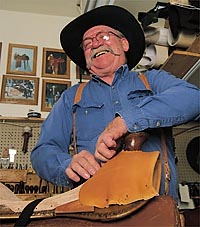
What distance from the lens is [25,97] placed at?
8.38ft

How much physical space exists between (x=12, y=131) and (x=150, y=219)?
200cm

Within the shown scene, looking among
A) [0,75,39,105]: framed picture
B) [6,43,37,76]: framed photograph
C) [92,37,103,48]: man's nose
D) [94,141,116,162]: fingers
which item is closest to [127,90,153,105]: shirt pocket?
[92,37,103,48]: man's nose

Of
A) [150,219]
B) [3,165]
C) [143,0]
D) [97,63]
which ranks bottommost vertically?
[150,219]

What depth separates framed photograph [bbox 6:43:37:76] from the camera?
2.64m

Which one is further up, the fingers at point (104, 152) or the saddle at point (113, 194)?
the fingers at point (104, 152)

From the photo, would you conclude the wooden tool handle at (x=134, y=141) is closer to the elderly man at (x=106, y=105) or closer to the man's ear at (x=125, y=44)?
the elderly man at (x=106, y=105)

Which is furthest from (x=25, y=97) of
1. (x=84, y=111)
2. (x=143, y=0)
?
(x=84, y=111)

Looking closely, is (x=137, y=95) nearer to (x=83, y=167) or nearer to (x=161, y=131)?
(x=161, y=131)

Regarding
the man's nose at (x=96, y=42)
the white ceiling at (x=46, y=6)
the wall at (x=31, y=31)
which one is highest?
the white ceiling at (x=46, y=6)

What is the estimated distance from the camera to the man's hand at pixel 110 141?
708 mm

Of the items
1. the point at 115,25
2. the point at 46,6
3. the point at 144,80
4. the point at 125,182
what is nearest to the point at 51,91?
the point at 46,6

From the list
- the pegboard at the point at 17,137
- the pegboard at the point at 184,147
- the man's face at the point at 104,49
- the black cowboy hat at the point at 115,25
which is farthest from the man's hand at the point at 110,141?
the pegboard at the point at 184,147

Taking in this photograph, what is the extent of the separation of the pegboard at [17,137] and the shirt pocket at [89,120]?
1.37 meters

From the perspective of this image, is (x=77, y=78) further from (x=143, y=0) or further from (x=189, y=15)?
(x=189, y=15)
